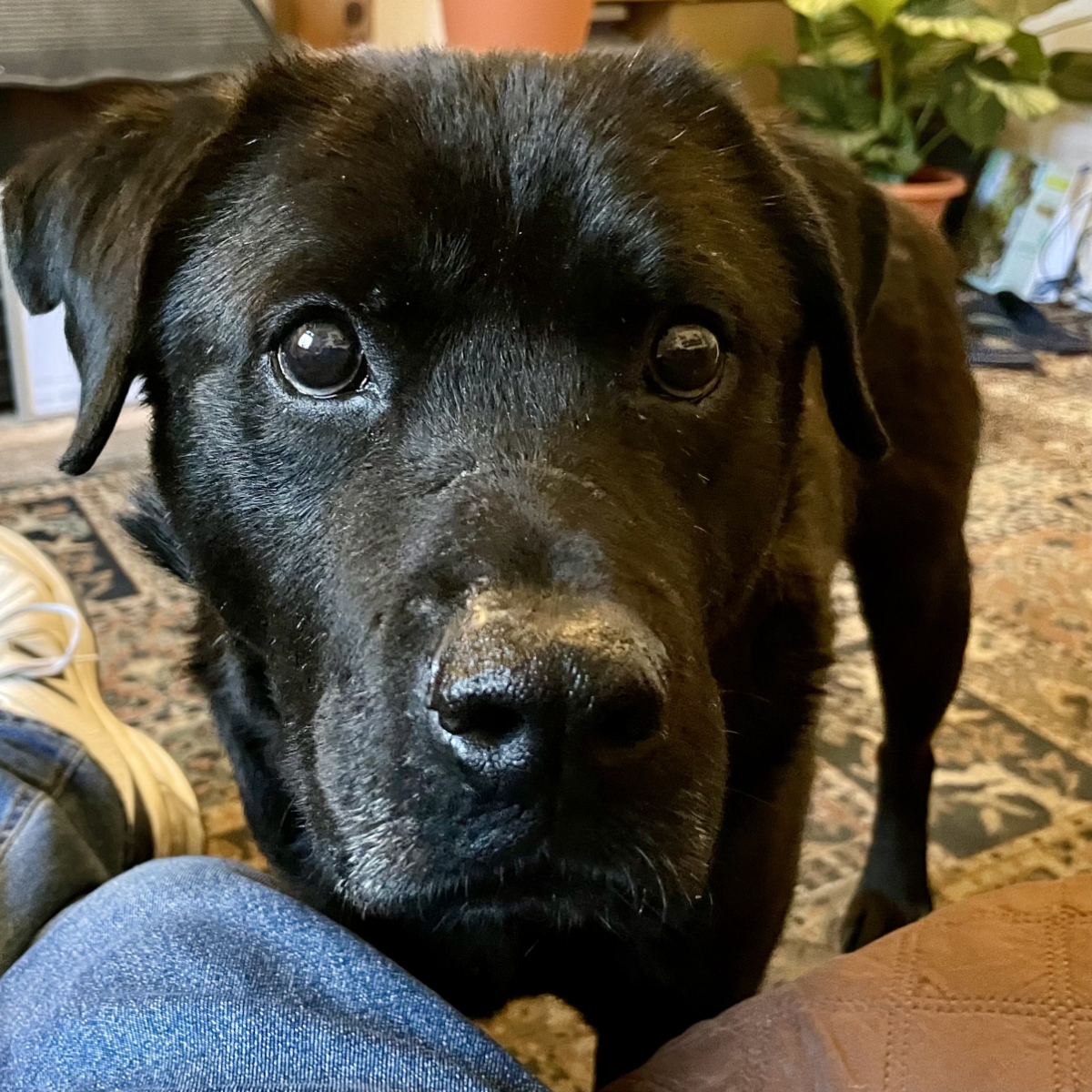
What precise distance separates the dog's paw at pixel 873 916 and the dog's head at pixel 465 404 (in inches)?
32.6

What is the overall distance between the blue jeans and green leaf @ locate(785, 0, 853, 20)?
3325 millimetres

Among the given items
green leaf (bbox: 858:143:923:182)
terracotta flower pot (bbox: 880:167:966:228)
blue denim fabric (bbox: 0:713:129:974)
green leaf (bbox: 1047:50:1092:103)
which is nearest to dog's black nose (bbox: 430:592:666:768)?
blue denim fabric (bbox: 0:713:129:974)

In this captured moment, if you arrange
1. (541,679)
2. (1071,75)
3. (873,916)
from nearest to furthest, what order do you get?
(541,679)
(873,916)
(1071,75)

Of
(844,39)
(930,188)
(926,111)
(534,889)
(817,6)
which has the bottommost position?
(930,188)

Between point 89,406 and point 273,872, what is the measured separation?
59cm

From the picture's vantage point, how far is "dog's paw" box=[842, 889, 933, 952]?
5.49ft

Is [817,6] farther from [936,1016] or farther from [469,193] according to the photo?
[936,1016]

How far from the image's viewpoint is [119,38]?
2871mm

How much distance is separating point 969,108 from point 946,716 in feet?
8.69

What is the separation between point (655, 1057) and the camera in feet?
3.06

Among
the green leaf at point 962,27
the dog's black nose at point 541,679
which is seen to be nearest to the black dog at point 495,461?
the dog's black nose at point 541,679

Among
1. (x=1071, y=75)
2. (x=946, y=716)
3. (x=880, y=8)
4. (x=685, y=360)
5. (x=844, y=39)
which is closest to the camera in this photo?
(x=685, y=360)

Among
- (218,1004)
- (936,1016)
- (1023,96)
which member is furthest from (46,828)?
(1023,96)

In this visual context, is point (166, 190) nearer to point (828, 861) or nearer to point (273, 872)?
point (273, 872)
